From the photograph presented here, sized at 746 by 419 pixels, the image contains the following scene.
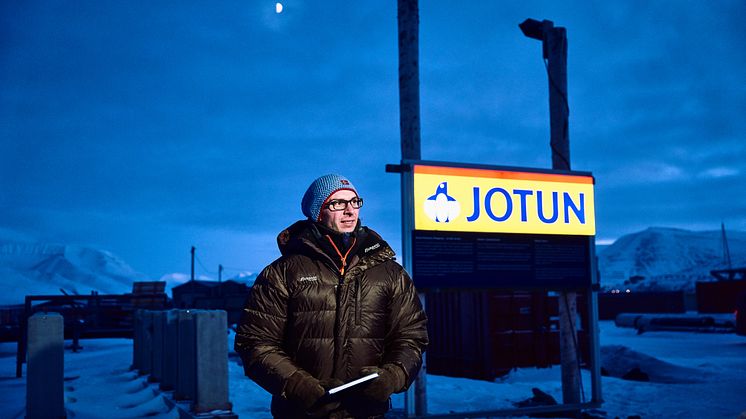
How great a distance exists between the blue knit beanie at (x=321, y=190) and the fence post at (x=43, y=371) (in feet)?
18.1

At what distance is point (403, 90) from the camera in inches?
301

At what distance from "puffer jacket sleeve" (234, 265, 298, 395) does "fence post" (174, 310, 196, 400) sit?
492cm

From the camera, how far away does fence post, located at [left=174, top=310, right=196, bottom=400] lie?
755 centimetres

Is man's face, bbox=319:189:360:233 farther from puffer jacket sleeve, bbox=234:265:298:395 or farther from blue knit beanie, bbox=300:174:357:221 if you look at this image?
puffer jacket sleeve, bbox=234:265:298:395

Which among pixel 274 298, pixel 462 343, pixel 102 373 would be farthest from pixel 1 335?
pixel 274 298

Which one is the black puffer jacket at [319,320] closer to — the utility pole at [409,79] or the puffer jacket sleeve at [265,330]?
the puffer jacket sleeve at [265,330]

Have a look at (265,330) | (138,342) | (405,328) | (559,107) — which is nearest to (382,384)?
(405,328)

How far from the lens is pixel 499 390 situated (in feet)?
34.1

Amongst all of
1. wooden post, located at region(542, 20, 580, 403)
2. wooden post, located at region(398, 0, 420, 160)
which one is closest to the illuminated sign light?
wooden post, located at region(398, 0, 420, 160)

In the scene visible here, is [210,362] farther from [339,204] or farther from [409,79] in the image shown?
[339,204]

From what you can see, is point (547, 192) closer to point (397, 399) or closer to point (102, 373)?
point (397, 399)

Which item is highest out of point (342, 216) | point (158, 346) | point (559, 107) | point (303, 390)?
point (559, 107)

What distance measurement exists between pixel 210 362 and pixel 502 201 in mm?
3830

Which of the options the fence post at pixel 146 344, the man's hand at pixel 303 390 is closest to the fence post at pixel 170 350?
the fence post at pixel 146 344
